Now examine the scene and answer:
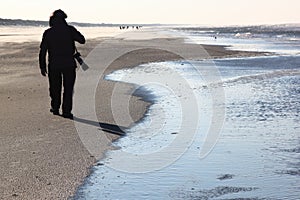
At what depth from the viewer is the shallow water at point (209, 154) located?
5.07 metres

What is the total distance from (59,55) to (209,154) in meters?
3.74

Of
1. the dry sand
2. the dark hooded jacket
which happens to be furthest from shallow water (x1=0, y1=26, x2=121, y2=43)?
the dark hooded jacket

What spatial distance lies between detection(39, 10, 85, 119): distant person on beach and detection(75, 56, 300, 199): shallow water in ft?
4.84

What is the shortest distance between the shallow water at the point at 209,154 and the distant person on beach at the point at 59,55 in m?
1.48

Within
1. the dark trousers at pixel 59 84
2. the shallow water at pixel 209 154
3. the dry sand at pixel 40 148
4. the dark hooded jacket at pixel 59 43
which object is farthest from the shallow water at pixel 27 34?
the dark hooded jacket at pixel 59 43

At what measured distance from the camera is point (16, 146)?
6766 millimetres

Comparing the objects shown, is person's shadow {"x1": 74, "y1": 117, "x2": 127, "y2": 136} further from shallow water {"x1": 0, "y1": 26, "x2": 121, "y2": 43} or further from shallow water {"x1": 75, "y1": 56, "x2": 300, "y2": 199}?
shallow water {"x1": 0, "y1": 26, "x2": 121, "y2": 43}

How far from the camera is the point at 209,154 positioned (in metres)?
6.51

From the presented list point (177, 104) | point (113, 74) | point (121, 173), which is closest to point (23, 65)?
point (113, 74)

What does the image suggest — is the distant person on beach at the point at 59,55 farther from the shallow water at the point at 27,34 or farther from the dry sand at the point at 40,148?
the shallow water at the point at 27,34

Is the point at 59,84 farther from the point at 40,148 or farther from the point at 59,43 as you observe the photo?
the point at 40,148

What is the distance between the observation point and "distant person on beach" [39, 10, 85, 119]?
29.5 ft


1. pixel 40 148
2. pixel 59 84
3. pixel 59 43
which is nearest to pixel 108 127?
pixel 40 148

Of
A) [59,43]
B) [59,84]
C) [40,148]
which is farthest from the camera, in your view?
[59,84]
